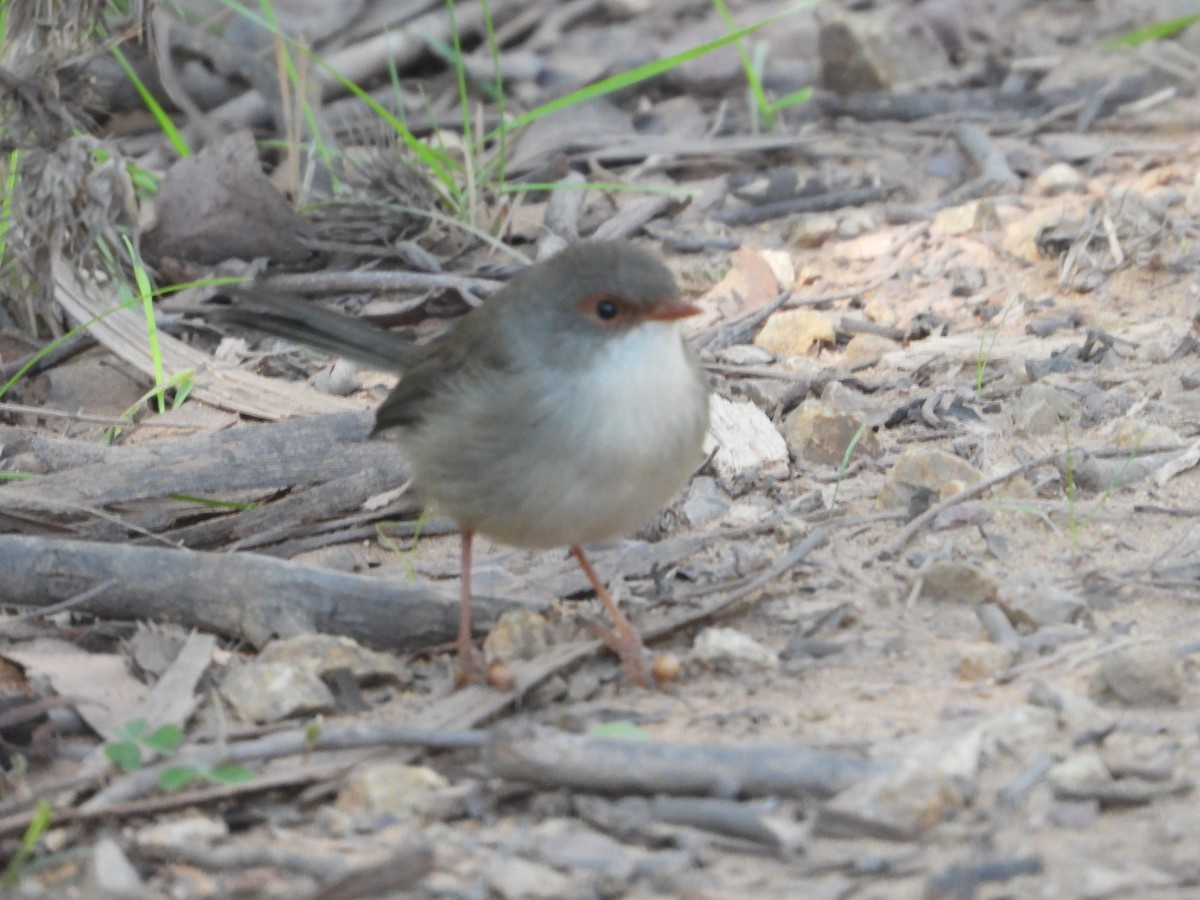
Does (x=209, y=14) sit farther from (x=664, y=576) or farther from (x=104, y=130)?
(x=664, y=576)

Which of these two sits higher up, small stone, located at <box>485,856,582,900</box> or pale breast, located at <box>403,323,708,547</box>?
pale breast, located at <box>403,323,708,547</box>

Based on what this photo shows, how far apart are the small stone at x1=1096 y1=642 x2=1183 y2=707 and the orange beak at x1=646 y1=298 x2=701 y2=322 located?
1485 mm

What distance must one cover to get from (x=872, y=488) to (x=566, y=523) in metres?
1.54

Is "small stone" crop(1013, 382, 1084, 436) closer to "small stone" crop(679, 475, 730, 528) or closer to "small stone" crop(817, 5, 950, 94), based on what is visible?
"small stone" crop(679, 475, 730, 528)

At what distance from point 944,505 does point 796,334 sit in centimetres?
180

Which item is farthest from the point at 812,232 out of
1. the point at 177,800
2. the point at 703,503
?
the point at 177,800

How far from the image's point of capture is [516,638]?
4.67m

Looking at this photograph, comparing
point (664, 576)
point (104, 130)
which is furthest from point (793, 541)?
point (104, 130)

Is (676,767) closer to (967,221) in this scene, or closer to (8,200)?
(8,200)

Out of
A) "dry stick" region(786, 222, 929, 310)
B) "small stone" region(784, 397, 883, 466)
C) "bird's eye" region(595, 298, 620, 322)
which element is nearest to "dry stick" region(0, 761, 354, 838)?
"bird's eye" region(595, 298, 620, 322)

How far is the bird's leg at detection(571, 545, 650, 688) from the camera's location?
14.4 ft

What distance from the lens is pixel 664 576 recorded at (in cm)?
518

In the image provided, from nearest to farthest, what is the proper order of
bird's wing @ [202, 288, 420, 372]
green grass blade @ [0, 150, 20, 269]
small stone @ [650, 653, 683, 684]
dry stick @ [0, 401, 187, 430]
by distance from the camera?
small stone @ [650, 653, 683, 684] < bird's wing @ [202, 288, 420, 372] < dry stick @ [0, 401, 187, 430] < green grass blade @ [0, 150, 20, 269]

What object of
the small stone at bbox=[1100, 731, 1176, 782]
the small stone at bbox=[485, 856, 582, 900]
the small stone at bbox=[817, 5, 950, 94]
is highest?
the small stone at bbox=[817, 5, 950, 94]
